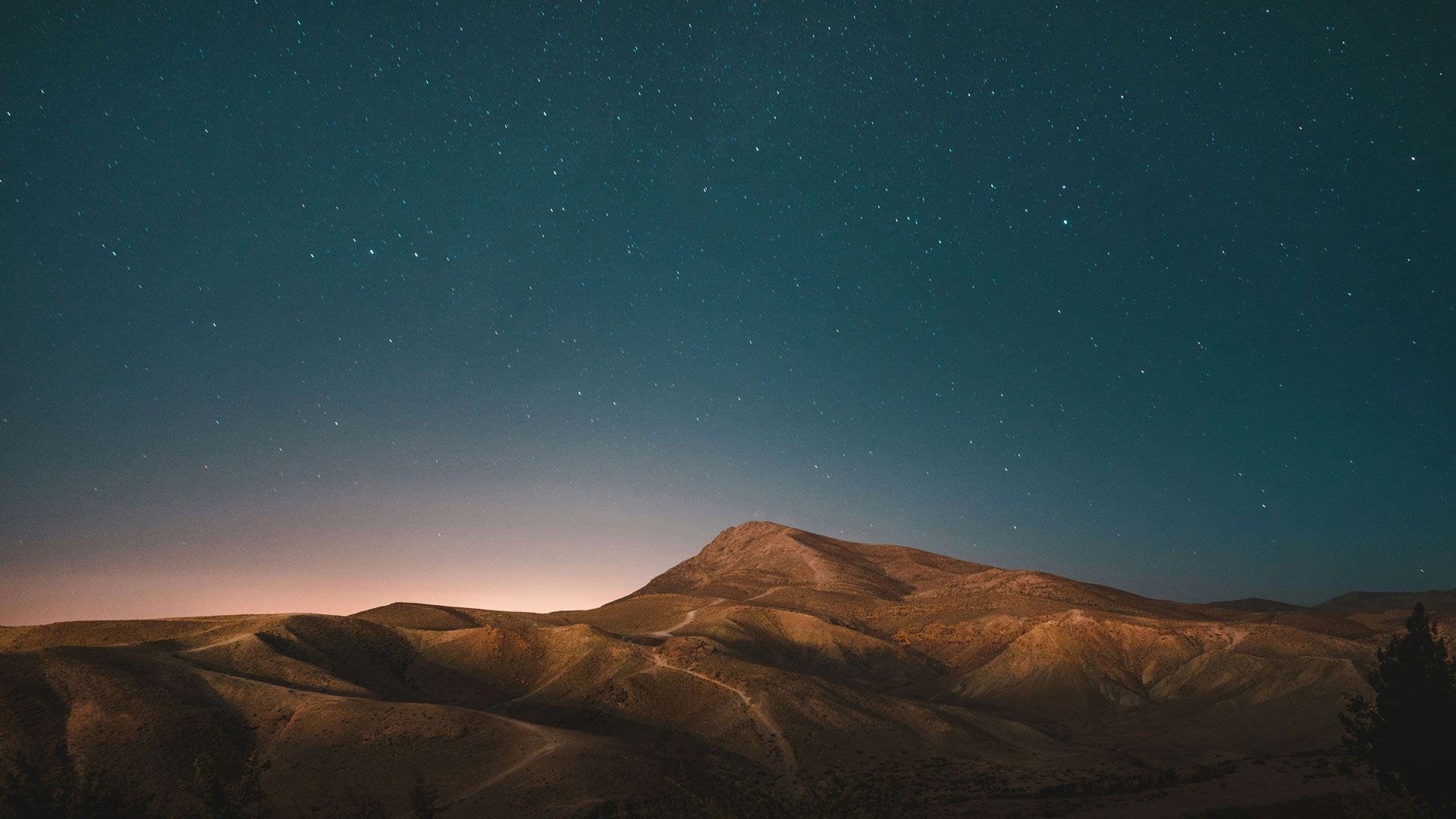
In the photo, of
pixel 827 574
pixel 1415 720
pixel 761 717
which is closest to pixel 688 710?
pixel 761 717

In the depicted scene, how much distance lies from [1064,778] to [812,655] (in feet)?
175

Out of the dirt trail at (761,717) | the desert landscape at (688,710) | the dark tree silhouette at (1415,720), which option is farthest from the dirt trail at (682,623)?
the dark tree silhouette at (1415,720)

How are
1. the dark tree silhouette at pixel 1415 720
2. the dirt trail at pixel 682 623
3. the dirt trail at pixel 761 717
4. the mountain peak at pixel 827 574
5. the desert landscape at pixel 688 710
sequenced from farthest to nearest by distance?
the mountain peak at pixel 827 574, the dirt trail at pixel 682 623, the dirt trail at pixel 761 717, the desert landscape at pixel 688 710, the dark tree silhouette at pixel 1415 720

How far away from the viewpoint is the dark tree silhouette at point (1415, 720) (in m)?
33.3

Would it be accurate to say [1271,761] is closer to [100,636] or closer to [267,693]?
[267,693]

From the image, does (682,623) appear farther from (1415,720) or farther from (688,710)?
(1415,720)

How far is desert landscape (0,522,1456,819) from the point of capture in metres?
45.9

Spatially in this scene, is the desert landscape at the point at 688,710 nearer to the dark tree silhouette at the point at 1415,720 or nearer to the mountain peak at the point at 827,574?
the dark tree silhouette at the point at 1415,720

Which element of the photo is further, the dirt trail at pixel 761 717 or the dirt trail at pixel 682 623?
the dirt trail at pixel 682 623

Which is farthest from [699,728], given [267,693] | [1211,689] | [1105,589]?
[1105,589]

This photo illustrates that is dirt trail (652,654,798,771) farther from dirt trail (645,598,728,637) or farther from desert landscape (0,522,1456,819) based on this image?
dirt trail (645,598,728,637)

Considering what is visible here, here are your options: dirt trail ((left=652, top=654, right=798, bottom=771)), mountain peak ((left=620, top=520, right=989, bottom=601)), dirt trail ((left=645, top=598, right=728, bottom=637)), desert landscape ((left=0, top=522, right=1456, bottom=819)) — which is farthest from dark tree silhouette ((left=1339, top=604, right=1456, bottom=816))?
mountain peak ((left=620, top=520, right=989, bottom=601))

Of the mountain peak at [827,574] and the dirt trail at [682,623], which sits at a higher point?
the mountain peak at [827,574]

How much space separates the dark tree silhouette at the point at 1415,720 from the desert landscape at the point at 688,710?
36.9 ft
